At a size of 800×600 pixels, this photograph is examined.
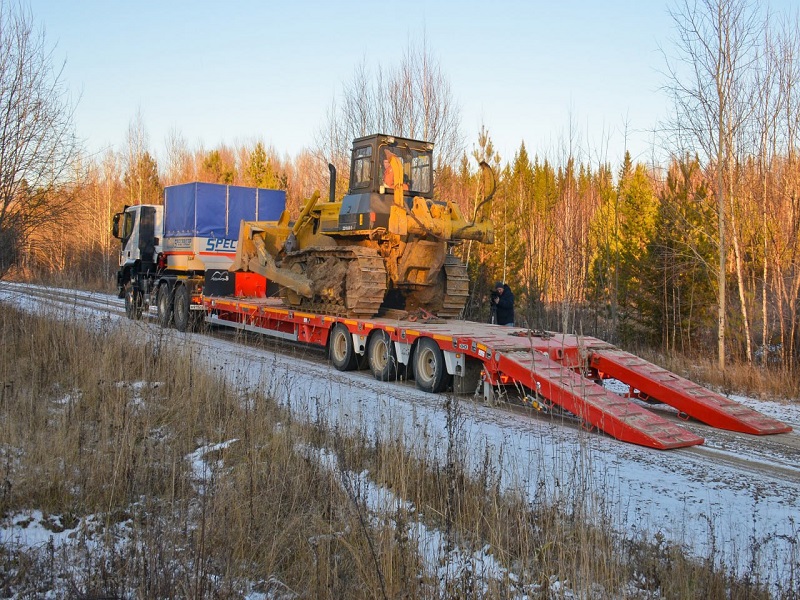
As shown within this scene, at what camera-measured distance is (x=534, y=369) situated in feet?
26.5

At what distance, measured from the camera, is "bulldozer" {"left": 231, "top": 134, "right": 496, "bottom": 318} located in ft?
37.7

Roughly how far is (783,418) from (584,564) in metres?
6.57

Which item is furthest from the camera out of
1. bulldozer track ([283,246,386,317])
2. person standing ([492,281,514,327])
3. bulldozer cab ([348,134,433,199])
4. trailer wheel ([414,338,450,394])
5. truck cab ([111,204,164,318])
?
truck cab ([111,204,164,318])

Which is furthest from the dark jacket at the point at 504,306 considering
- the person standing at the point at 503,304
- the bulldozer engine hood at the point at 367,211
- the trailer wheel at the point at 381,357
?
the trailer wheel at the point at 381,357

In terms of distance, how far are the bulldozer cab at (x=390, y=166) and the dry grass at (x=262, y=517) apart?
230 inches

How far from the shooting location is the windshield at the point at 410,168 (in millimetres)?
11875

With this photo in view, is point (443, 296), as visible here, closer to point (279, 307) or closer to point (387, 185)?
point (387, 185)

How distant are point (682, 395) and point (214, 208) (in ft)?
36.4

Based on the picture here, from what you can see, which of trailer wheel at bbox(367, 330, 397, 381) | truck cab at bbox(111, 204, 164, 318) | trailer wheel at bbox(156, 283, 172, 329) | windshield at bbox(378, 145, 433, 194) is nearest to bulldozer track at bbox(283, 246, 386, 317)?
trailer wheel at bbox(367, 330, 397, 381)

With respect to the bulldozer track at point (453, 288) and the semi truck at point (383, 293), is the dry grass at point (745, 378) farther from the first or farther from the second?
the bulldozer track at point (453, 288)

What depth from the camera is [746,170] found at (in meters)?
13.6

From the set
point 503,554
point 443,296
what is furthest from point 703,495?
point 443,296

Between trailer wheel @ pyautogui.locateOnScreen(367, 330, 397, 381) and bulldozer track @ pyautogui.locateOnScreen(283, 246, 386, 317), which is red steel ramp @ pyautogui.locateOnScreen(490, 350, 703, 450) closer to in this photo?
trailer wheel @ pyautogui.locateOnScreen(367, 330, 397, 381)

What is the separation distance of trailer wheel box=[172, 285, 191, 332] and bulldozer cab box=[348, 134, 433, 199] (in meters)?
5.47
